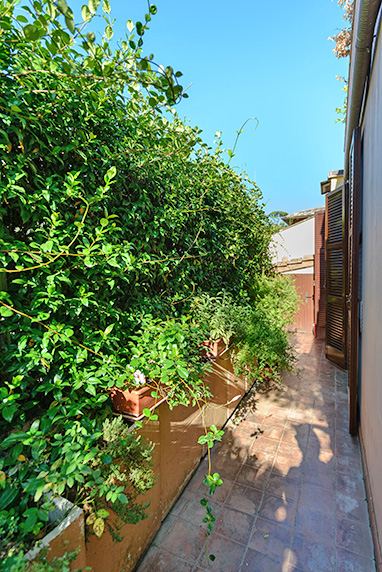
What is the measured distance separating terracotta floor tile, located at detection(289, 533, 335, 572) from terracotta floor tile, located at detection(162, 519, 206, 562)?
0.63m

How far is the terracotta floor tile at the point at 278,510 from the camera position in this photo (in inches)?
84.4

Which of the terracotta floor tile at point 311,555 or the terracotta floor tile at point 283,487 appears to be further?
the terracotta floor tile at point 283,487

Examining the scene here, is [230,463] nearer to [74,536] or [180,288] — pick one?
[180,288]

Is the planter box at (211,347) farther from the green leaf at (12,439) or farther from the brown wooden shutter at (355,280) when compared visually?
the brown wooden shutter at (355,280)

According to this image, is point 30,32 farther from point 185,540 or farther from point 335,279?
point 335,279

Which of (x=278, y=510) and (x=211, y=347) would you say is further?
(x=211, y=347)

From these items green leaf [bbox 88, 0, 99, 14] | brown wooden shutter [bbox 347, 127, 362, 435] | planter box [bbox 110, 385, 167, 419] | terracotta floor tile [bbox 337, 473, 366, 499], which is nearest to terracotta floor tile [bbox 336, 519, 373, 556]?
terracotta floor tile [bbox 337, 473, 366, 499]

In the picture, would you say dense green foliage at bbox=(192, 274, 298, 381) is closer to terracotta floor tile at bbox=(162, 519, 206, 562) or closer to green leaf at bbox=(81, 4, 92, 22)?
terracotta floor tile at bbox=(162, 519, 206, 562)

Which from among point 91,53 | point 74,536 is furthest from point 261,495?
point 91,53

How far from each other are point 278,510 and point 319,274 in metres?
6.07

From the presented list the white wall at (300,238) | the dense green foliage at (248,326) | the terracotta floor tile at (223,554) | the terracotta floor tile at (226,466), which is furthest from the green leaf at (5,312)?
the white wall at (300,238)

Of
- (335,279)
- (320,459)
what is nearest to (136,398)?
(320,459)

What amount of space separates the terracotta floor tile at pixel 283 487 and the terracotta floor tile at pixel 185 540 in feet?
2.48

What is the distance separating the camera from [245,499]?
2.34m
